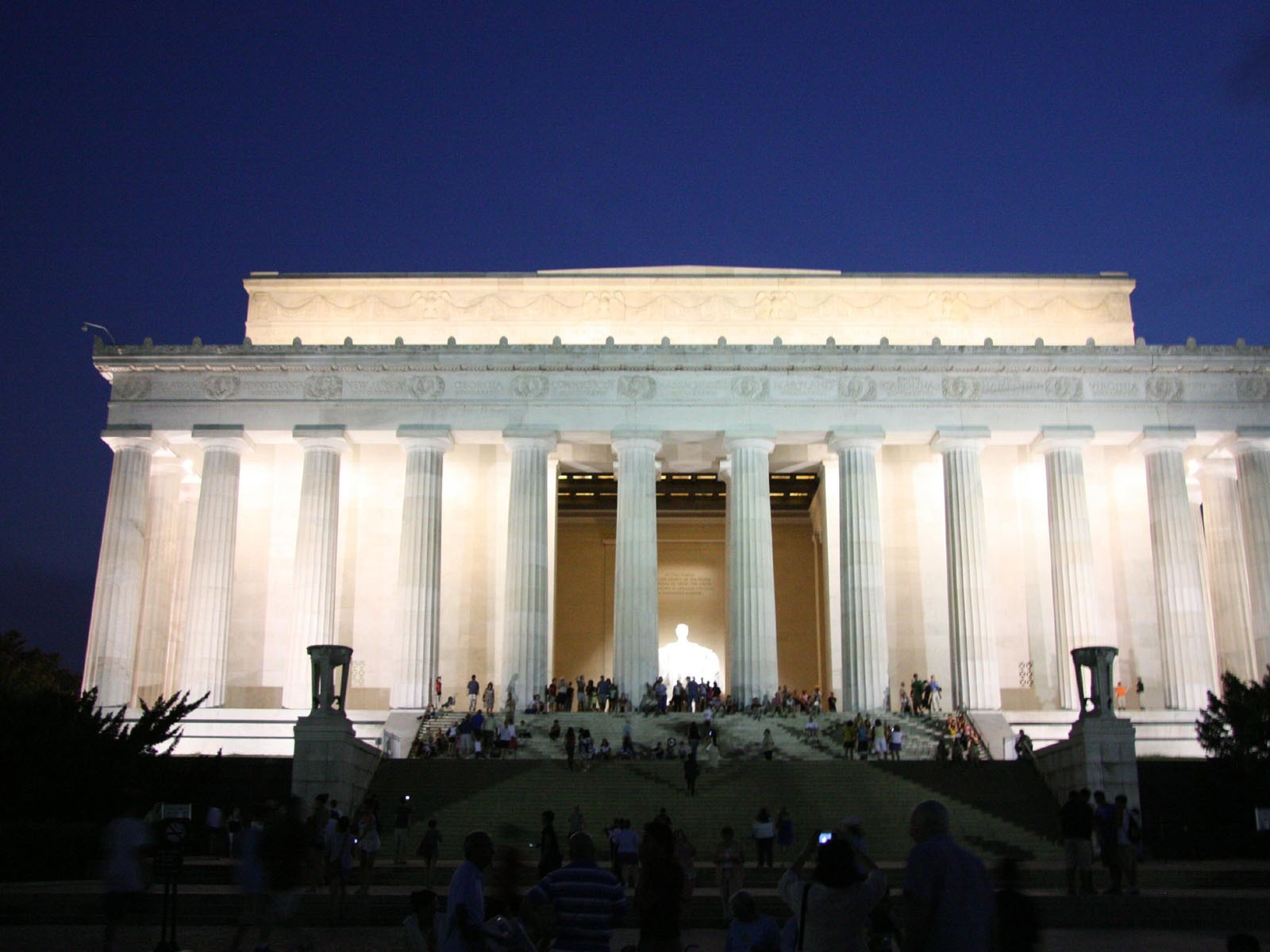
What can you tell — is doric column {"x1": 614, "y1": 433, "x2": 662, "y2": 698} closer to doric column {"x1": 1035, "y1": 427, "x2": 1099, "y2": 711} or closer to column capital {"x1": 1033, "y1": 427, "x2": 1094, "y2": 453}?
column capital {"x1": 1033, "y1": 427, "x2": 1094, "y2": 453}

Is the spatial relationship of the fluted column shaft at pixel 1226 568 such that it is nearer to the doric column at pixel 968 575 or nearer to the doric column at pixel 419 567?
the doric column at pixel 968 575

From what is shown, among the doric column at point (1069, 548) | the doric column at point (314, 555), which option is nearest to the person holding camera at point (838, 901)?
the doric column at point (314, 555)

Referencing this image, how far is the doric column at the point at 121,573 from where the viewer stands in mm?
41188

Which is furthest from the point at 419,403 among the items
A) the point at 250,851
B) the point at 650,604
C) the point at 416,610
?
the point at 250,851

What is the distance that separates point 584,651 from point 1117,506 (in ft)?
72.4

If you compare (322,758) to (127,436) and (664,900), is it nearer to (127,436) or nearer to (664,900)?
(127,436)

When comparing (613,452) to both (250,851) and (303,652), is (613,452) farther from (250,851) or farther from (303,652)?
(250,851)

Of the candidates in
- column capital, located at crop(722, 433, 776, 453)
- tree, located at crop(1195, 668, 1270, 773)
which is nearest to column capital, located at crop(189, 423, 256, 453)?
column capital, located at crop(722, 433, 776, 453)

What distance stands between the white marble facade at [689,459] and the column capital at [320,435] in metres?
0.15

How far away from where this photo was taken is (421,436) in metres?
42.9

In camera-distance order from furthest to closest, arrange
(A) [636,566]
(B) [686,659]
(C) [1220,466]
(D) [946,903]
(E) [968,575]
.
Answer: (B) [686,659] → (C) [1220,466] → (A) [636,566] → (E) [968,575] → (D) [946,903]

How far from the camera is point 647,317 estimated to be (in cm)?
4656

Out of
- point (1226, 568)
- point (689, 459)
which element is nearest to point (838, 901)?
point (689, 459)

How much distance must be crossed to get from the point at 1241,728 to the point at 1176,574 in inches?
529
